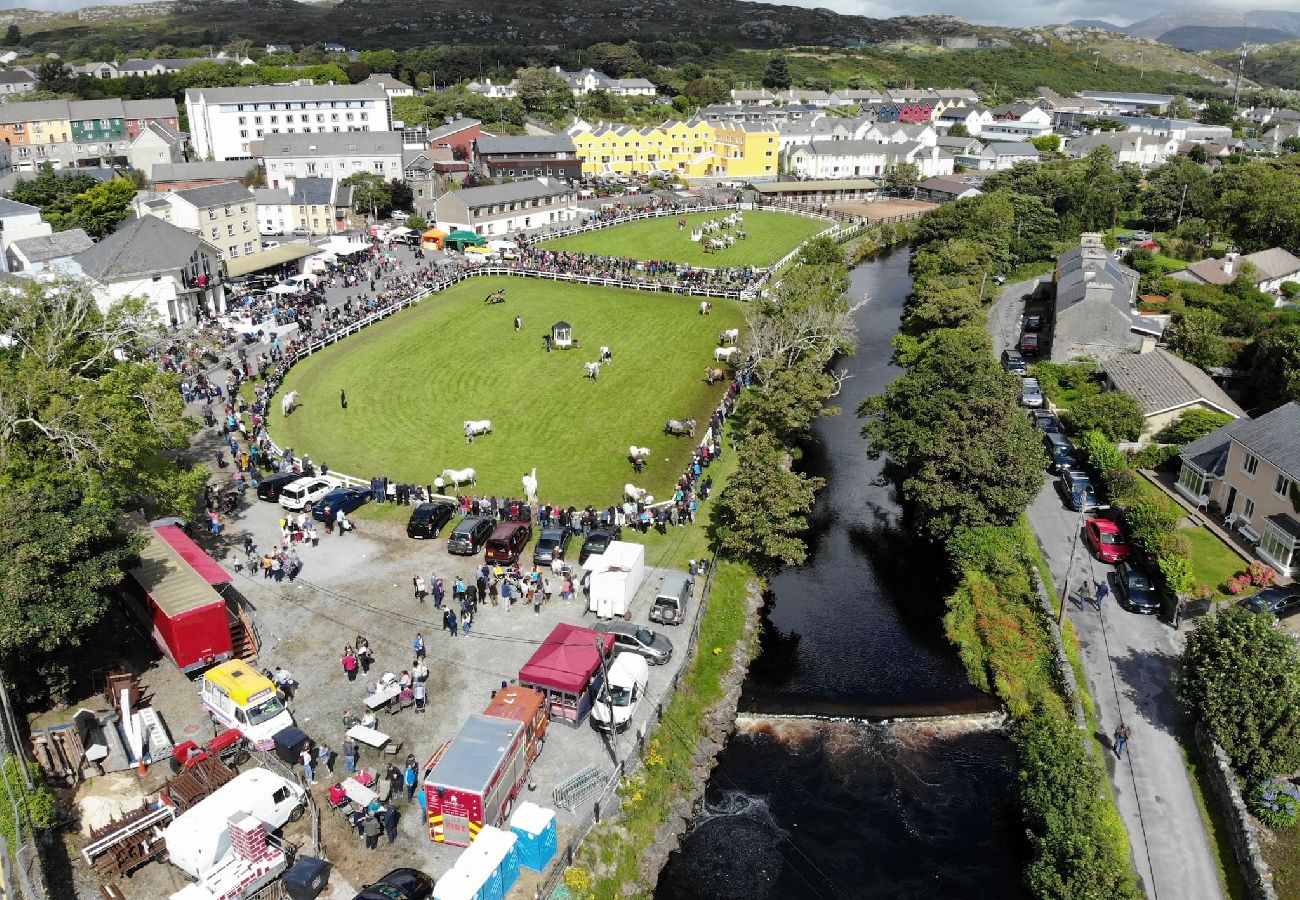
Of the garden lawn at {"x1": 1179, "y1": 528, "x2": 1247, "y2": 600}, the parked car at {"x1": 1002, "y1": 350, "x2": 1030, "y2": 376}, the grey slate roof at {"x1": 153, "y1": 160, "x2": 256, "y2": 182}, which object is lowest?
the garden lawn at {"x1": 1179, "y1": 528, "x2": 1247, "y2": 600}

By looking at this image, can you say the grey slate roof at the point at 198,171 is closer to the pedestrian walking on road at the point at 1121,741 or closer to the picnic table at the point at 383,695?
A: the picnic table at the point at 383,695

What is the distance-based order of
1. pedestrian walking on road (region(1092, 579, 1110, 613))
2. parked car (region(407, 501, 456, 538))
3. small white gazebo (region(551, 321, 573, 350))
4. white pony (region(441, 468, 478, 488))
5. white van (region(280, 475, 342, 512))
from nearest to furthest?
pedestrian walking on road (region(1092, 579, 1110, 613)), parked car (region(407, 501, 456, 538)), white van (region(280, 475, 342, 512)), white pony (region(441, 468, 478, 488)), small white gazebo (region(551, 321, 573, 350))

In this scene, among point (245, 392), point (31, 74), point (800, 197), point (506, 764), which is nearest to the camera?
point (506, 764)

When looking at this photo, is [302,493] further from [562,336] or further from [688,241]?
[688,241]

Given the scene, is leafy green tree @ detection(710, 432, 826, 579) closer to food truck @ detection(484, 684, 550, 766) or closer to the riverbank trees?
the riverbank trees

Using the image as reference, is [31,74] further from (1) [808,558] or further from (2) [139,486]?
(1) [808,558]

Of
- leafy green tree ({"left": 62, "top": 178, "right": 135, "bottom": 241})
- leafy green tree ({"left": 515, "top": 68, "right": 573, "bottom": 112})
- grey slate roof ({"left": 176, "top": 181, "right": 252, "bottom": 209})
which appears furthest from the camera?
leafy green tree ({"left": 515, "top": 68, "right": 573, "bottom": 112})

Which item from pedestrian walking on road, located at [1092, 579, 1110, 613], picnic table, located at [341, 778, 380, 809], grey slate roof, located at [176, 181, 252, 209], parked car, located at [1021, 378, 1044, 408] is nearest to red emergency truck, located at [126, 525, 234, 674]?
picnic table, located at [341, 778, 380, 809]

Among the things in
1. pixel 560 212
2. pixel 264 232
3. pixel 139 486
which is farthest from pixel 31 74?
pixel 139 486
